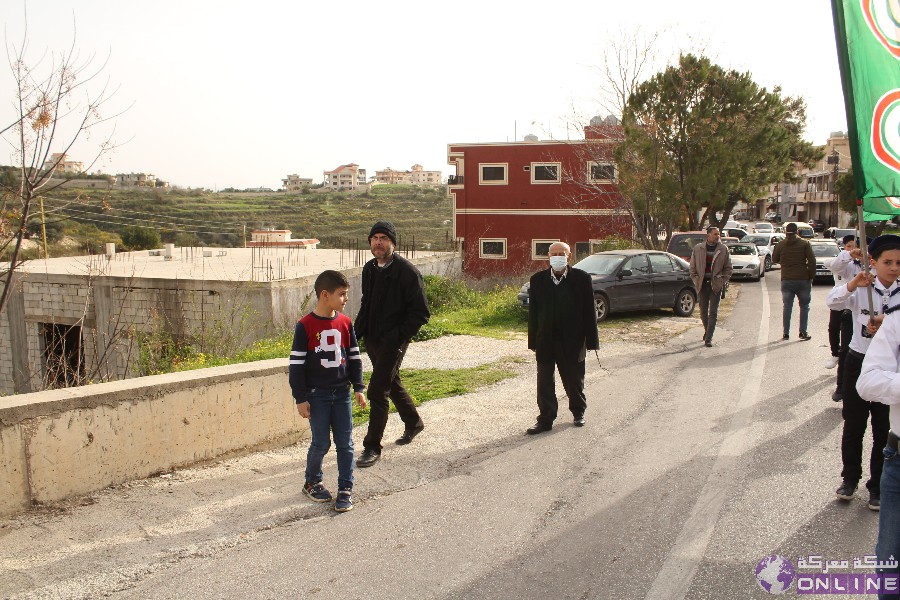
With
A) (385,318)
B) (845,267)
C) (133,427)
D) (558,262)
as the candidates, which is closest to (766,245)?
(845,267)

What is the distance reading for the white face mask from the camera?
270 inches

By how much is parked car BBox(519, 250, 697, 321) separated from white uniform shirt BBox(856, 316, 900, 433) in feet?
36.3

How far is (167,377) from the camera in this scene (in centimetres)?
568

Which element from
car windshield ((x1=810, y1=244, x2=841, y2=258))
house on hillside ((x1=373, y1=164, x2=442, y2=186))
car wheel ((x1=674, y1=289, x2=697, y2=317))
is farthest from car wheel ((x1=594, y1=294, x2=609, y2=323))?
house on hillside ((x1=373, y1=164, x2=442, y2=186))

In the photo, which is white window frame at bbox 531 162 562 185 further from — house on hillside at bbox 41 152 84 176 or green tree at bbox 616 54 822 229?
house on hillside at bbox 41 152 84 176

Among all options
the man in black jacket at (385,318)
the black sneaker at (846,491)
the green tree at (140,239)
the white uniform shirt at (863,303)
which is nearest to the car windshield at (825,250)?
the white uniform shirt at (863,303)

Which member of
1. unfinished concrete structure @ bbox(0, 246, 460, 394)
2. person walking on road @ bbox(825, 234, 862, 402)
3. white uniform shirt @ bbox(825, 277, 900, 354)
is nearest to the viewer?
white uniform shirt @ bbox(825, 277, 900, 354)

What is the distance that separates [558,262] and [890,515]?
3.97 m

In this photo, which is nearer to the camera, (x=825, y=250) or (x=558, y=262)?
(x=558, y=262)

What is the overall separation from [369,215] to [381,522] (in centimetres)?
8703

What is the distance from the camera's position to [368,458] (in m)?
5.98

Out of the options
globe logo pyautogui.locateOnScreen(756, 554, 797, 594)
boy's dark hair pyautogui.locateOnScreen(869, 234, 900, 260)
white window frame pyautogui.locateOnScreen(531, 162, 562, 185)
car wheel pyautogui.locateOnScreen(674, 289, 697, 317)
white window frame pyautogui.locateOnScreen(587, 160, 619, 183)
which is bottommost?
globe logo pyautogui.locateOnScreen(756, 554, 797, 594)

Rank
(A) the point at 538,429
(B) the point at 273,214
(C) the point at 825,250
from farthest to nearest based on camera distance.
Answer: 1. (B) the point at 273,214
2. (C) the point at 825,250
3. (A) the point at 538,429

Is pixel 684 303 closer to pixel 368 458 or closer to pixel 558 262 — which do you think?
pixel 558 262
